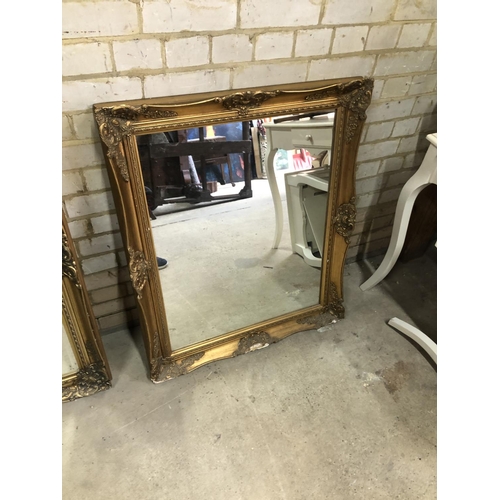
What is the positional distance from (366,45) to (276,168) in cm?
54

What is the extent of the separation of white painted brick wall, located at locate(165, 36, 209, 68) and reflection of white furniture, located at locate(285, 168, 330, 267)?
52 centimetres

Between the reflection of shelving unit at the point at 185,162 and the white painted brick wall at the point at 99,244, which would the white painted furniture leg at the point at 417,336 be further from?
the white painted brick wall at the point at 99,244

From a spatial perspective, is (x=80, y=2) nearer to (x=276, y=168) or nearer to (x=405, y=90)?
(x=276, y=168)

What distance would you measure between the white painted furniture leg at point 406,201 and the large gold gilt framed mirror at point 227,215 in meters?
0.26

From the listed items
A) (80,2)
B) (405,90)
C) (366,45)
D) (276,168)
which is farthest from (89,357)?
(405,90)

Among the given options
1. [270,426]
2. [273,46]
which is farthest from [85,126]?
[270,426]

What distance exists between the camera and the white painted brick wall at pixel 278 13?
109 cm

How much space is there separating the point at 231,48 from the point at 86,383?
129 centimetres

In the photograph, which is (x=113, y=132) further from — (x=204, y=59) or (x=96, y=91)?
(x=204, y=59)

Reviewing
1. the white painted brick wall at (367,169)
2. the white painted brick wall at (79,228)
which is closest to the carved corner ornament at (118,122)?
the white painted brick wall at (79,228)

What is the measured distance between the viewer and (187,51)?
1091mm

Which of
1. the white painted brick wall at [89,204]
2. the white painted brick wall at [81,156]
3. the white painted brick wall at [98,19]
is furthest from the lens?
the white painted brick wall at [89,204]

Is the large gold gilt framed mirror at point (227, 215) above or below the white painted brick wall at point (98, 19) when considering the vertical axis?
below

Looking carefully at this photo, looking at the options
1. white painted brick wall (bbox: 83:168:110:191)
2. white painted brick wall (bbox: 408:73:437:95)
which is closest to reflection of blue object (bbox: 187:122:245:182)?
white painted brick wall (bbox: 83:168:110:191)
